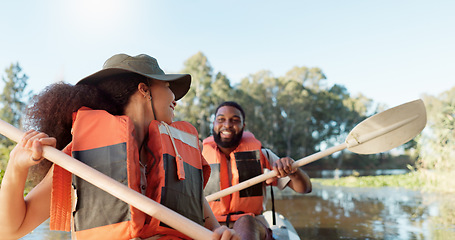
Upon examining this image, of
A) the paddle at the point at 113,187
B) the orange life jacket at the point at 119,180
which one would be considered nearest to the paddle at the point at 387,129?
the orange life jacket at the point at 119,180

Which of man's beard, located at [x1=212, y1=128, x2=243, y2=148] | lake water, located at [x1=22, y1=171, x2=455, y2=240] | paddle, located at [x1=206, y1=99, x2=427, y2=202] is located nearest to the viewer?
paddle, located at [x1=206, y1=99, x2=427, y2=202]

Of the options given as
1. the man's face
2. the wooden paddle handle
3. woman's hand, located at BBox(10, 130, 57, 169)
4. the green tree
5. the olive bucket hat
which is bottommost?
the wooden paddle handle

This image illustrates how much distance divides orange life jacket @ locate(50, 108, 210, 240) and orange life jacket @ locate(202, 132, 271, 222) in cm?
173

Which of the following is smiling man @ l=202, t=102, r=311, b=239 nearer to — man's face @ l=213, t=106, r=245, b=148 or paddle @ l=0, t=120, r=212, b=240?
man's face @ l=213, t=106, r=245, b=148

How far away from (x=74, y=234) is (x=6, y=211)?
0.26 metres

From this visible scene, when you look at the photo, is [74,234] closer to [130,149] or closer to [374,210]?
[130,149]

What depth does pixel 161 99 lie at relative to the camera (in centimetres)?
154

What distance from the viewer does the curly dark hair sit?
1407mm

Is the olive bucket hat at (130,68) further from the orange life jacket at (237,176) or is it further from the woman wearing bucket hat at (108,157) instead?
the orange life jacket at (237,176)

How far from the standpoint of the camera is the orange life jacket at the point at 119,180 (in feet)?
4.31

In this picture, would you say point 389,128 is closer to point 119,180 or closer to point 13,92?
point 119,180

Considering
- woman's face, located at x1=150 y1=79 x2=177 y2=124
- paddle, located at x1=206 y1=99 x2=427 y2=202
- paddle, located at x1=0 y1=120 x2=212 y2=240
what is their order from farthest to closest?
paddle, located at x1=206 y1=99 x2=427 y2=202, woman's face, located at x1=150 y1=79 x2=177 y2=124, paddle, located at x1=0 y1=120 x2=212 y2=240

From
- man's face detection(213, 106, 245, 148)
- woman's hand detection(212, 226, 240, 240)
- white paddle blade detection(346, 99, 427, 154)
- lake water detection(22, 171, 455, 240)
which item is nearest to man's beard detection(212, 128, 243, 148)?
man's face detection(213, 106, 245, 148)

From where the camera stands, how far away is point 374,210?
7.67 metres
